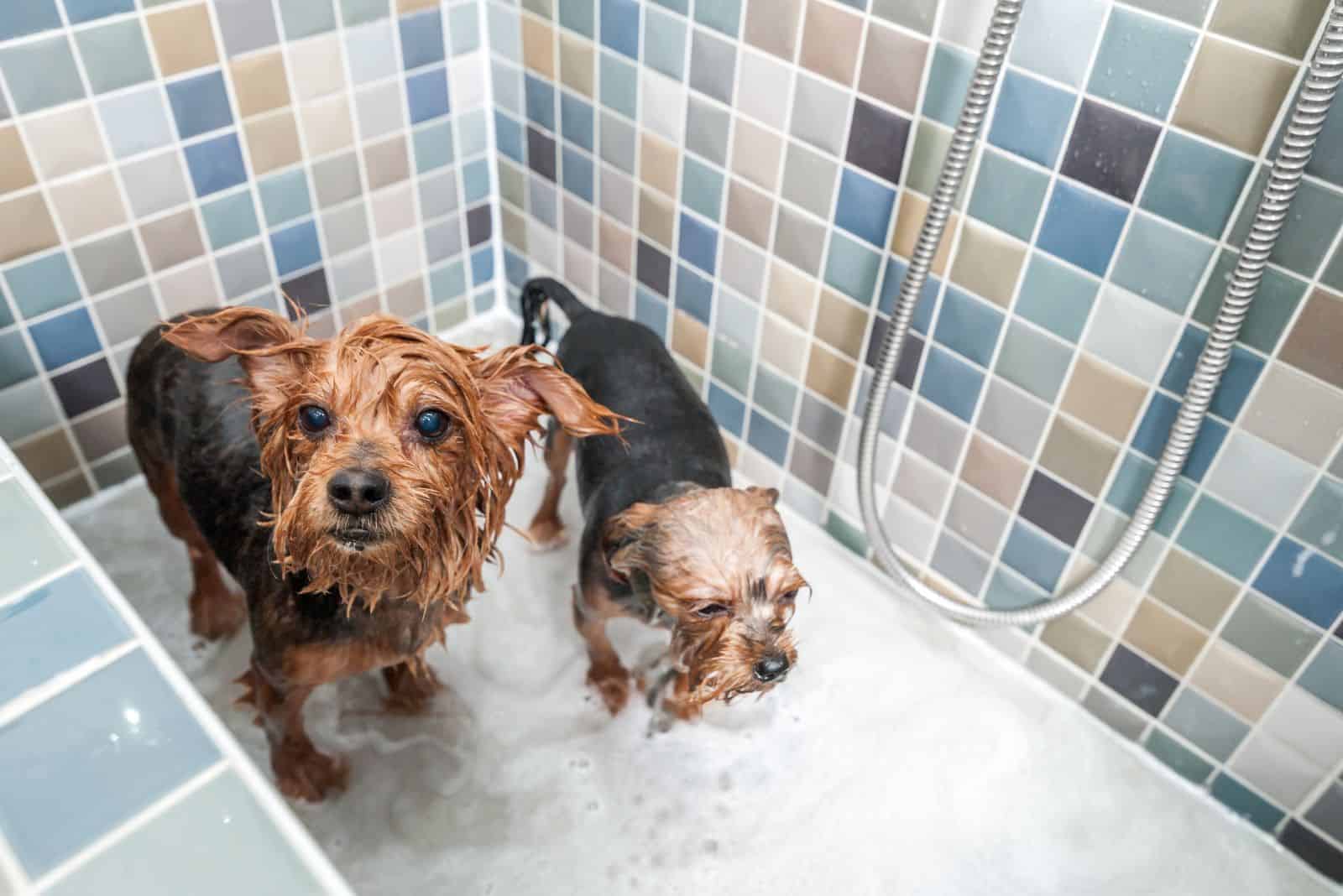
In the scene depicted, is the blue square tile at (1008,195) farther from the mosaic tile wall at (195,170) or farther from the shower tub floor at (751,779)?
the mosaic tile wall at (195,170)

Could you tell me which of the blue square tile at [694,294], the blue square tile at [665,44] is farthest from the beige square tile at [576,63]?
the blue square tile at [694,294]

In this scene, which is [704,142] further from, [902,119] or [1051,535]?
[1051,535]

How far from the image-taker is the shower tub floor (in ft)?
4.98

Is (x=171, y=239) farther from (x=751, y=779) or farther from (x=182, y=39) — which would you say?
(x=751, y=779)

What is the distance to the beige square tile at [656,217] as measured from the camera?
1.86 metres

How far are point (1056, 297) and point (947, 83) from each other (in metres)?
0.32

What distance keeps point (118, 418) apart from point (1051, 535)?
1632mm

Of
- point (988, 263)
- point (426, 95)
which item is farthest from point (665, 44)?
point (988, 263)

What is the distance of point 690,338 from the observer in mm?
1989

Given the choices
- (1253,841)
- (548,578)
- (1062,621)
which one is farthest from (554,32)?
(1253,841)

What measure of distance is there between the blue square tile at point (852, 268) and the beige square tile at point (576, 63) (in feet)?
1.90

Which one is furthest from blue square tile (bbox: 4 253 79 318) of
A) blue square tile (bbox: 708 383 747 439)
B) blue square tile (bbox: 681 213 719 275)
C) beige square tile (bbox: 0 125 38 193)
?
blue square tile (bbox: 708 383 747 439)

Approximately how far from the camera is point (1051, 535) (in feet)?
5.18

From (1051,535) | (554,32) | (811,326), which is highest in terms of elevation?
(554,32)
